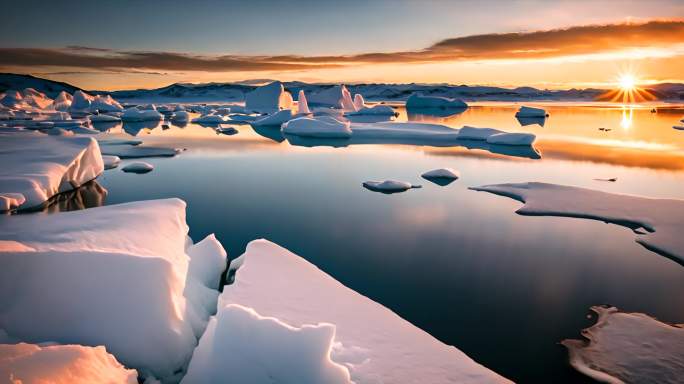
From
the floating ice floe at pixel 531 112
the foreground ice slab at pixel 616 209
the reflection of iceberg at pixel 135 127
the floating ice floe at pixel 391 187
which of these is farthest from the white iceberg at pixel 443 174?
the floating ice floe at pixel 531 112

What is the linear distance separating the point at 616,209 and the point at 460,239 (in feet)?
11.2

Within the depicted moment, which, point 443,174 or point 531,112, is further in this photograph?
point 531,112

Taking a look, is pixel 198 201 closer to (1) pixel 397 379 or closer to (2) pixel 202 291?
(2) pixel 202 291

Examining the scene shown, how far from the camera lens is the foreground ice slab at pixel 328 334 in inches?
98.7

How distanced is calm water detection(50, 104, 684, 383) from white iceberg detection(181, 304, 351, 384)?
5.78 feet

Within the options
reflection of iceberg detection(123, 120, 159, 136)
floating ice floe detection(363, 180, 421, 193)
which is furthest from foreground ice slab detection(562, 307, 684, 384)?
reflection of iceberg detection(123, 120, 159, 136)

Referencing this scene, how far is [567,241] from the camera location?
21.2 feet

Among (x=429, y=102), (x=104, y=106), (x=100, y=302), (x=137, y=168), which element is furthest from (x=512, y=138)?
(x=104, y=106)

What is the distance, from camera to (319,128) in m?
21.2

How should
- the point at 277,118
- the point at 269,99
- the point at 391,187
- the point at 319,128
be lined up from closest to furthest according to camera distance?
the point at 391,187
the point at 319,128
the point at 277,118
the point at 269,99

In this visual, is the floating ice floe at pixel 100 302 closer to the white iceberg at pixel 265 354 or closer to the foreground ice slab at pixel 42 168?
the white iceberg at pixel 265 354

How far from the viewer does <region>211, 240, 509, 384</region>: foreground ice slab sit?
98.7 inches

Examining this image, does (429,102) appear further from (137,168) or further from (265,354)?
(265,354)

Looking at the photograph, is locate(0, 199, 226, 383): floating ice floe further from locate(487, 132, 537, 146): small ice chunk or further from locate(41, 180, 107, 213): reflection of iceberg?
locate(487, 132, 537, 146): small ice chunk
